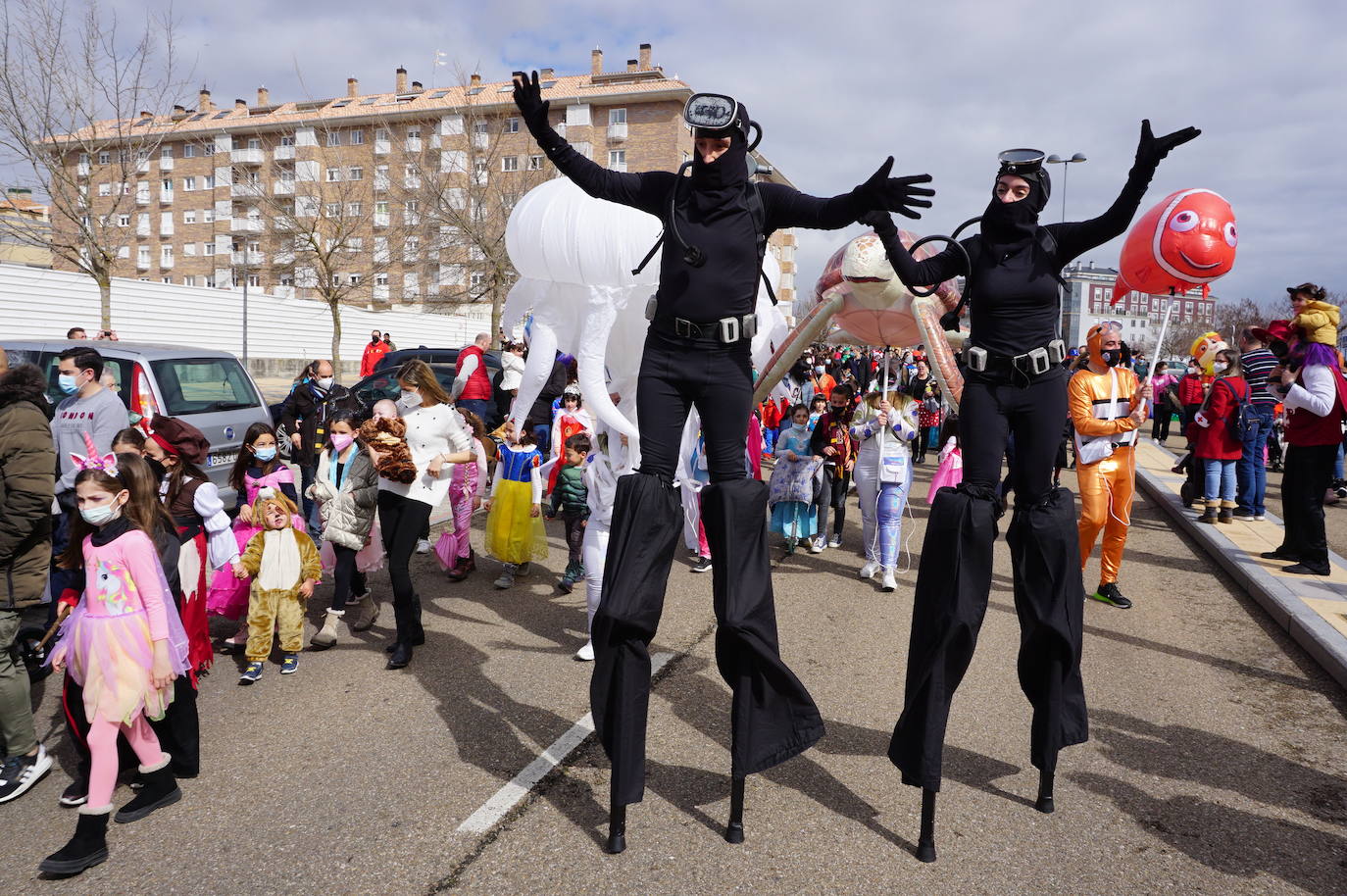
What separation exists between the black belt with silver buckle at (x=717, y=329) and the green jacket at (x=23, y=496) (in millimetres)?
2976

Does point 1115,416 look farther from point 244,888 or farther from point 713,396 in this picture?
point 244,888

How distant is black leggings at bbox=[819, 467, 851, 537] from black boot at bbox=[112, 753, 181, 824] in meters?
6.31

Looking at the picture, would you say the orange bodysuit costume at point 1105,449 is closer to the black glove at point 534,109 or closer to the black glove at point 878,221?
the black glove at point 878,221

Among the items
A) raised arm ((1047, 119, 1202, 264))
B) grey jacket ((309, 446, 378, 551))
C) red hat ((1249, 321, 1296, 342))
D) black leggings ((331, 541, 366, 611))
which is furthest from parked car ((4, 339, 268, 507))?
red hat ((1249, 321, 1296, 342))

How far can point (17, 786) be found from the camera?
3.57m

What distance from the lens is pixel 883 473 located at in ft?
24.2

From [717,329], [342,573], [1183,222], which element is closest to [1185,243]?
[1183,222]

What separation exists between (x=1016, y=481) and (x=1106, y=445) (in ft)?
12.5

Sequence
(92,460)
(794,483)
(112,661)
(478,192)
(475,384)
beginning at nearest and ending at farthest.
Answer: (112,661) < (92,460) < (794,483) < (475,384) < (478,192)

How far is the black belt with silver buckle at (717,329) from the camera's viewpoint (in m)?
3.25

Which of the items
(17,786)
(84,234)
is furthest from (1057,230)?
(84,234)

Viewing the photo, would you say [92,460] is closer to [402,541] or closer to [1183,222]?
[402,541]

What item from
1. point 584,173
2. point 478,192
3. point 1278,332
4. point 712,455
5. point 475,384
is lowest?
point 712,455

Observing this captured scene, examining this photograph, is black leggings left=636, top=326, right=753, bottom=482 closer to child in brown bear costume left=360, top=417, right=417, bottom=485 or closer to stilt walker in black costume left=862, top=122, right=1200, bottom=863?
stilt walker in black costume left=862, top=122, right=1200, bottom=863
